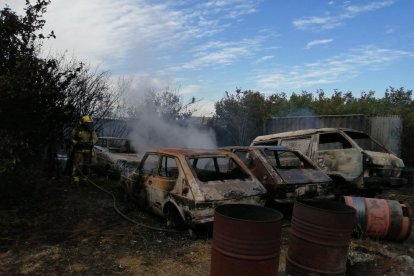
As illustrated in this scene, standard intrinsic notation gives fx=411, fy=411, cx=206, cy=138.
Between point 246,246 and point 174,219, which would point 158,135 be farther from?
point 246,246

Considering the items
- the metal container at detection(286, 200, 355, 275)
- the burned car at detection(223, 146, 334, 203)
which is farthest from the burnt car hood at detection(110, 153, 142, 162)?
the metal container at detection(286, 200, 355, 275)

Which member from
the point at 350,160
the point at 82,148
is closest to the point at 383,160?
the point at 350,160

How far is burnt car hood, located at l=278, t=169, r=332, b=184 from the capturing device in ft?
24.1

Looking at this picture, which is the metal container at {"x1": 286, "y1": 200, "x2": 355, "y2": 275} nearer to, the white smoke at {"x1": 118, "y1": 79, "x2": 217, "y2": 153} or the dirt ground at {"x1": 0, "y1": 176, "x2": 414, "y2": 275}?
the dirt ground at {"x1": 0, "y1": 176, "x2": 414, "y2": 275}

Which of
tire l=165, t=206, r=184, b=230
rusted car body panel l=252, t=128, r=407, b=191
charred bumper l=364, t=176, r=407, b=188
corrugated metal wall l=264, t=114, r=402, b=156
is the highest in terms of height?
corrugated metal wall l=264, t=114, r=402, b=156

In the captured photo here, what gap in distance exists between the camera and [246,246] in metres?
3.76

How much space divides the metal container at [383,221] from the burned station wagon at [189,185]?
158 cm

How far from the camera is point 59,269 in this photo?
505 centimetres

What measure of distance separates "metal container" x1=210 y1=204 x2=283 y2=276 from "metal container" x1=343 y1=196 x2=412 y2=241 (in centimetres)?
311

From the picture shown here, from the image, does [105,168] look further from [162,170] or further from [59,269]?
[59,269]

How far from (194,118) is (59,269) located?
16.0m

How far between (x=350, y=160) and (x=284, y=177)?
2.53 meters

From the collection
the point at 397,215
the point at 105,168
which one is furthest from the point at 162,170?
the point at 105,168

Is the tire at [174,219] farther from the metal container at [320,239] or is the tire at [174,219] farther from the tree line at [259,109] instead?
the tree line at [259,109]
